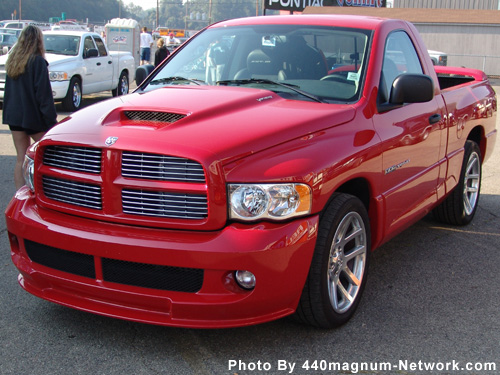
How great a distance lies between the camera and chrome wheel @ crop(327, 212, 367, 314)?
355 centimetres

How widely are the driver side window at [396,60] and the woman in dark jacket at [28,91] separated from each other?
10.9 ft

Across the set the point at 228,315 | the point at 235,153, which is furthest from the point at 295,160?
the point at 228,315

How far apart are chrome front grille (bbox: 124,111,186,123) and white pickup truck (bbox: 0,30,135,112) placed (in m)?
10.7

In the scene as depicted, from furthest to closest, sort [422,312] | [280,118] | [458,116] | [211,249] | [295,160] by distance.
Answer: [458,116], [422,312], [280,118], [295,160], [211,249]

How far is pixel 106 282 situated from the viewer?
321 cm

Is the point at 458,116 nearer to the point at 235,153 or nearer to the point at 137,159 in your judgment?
the point at 235,153

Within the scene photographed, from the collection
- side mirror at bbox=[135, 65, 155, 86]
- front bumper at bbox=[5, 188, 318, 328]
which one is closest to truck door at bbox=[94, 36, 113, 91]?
side mirror at bbox=[135, 65, 155, 86]

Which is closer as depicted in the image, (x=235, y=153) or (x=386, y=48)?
(x=235, y=153)

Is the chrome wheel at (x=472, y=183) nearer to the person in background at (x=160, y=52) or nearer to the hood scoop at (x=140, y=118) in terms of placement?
the hood scoop at (x=140, y=118)

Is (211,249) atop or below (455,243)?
atop

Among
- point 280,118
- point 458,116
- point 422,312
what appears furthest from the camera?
point 458,116

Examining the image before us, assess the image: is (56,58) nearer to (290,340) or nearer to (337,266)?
(337,266)

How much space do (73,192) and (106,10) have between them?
13165 centimetres

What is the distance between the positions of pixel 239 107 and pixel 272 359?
1429mm
